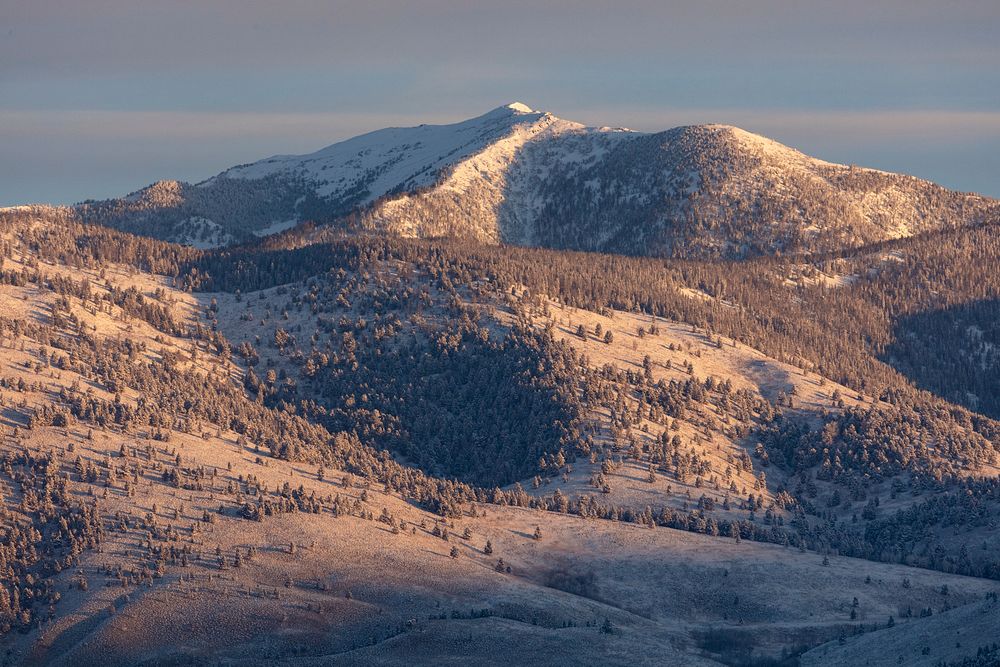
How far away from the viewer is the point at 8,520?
614ft

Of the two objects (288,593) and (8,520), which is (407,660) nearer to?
(288,593)

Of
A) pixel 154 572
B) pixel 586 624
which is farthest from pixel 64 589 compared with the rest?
pixel 586 624

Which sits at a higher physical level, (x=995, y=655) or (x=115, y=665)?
(x=995, y=655)

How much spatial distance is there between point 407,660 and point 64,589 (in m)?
47.1

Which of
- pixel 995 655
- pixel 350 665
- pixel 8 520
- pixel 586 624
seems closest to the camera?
pixel 995 655

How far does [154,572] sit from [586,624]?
52.1 m

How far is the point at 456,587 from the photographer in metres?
181

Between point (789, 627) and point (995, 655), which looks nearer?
point (995, 655)

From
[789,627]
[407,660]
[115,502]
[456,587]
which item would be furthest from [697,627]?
[115,502]

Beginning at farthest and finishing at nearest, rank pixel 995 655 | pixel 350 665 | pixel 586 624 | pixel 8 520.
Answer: pixel 8 520, pixel 586 624, pixel 350 665, pixel 995 655

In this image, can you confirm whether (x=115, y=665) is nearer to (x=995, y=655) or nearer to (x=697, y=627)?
(x=697, y=627)

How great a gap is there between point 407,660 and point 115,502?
198 feet

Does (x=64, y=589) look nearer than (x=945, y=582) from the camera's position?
Yes

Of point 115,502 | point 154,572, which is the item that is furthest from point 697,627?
point 115,502
